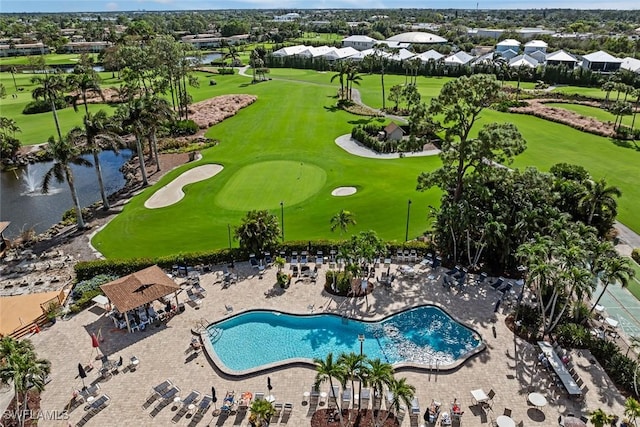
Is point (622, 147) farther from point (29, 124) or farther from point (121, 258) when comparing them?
point (29, 124)

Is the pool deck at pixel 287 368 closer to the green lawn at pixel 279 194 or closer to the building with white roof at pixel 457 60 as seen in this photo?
the green lawn at pixel 279 194

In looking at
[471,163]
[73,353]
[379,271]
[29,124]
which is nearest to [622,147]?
[471,163]

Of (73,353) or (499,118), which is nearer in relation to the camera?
(73,353)

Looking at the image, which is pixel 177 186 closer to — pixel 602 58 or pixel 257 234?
pixel 257 234

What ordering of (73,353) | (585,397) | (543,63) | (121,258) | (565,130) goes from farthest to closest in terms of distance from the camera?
(543,63) < (565,130) < (121,258) < (73,353) < (585,397)

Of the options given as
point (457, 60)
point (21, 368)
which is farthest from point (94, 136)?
point (457, 60)
